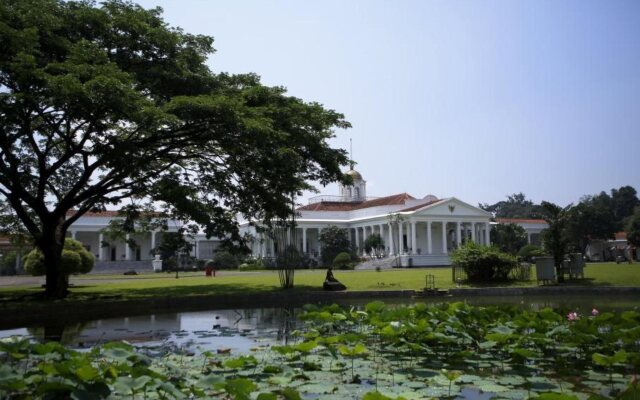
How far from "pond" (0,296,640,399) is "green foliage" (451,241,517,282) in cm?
1377

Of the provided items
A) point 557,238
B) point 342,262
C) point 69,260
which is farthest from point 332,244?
point 557,238

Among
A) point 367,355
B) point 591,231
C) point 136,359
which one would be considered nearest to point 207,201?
point 367,355

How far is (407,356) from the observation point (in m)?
7.44

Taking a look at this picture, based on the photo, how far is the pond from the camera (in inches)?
211

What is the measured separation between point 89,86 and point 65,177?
10406mm

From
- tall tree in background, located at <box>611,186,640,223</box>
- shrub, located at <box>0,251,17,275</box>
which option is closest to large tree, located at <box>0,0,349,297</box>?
shrub, located at <box>0,251,17,275</box>

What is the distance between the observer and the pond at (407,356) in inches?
211

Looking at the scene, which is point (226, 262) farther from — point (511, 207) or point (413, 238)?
point (511, 207)

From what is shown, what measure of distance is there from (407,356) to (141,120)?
33.5 ft

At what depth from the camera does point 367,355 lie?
7492 millimetres

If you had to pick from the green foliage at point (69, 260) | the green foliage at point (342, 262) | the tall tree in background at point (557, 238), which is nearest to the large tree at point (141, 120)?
the green foliage at point (69, 260)

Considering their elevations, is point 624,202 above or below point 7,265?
above

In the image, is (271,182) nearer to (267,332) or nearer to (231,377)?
(267,332)

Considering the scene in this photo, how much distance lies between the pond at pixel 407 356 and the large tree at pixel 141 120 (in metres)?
6.51
